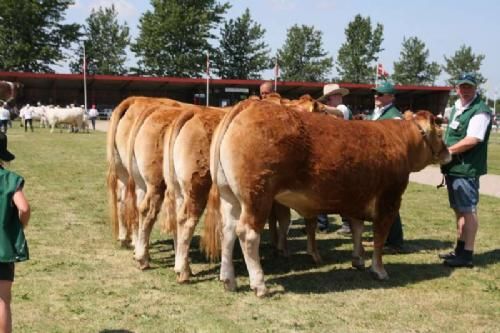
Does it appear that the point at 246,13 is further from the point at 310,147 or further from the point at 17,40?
the point at 310,147

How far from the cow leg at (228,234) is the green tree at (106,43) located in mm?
80698

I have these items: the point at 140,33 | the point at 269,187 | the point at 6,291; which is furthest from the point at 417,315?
the point at 140,33

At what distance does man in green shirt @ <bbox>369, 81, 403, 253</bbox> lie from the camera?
7480mm

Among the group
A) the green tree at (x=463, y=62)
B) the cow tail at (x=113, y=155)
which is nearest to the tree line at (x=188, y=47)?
the green tree at (x=463, y=62)

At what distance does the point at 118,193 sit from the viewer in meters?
7.70

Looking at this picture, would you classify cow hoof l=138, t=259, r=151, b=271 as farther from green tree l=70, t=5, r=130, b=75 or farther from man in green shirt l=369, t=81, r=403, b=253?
green tree l=70, t=5, r=130, b=75

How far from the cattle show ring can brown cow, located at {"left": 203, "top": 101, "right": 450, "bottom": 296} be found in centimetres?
1

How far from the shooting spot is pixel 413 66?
87500 millimetres

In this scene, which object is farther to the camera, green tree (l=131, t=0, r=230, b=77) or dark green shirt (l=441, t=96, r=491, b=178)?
green tree (l=131, t=0, r=230, b=77)

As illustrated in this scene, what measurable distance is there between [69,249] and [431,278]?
449cm

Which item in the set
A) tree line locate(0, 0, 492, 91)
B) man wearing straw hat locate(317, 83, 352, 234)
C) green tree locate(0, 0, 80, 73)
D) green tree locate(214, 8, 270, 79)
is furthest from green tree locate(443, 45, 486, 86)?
man wearing straw hat locate(317, 83, 352, 234)

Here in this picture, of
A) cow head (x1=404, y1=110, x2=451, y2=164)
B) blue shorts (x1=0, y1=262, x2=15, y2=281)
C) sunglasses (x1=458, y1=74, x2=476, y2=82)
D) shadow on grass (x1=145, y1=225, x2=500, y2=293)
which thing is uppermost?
sunglasses (x1=458, y1=74, x2=476, y2=82)

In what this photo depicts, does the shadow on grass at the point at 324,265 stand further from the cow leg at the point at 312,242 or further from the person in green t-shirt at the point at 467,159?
the person in green t-shirt at the point at 467,159

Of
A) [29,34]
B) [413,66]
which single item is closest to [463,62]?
[413,66]
